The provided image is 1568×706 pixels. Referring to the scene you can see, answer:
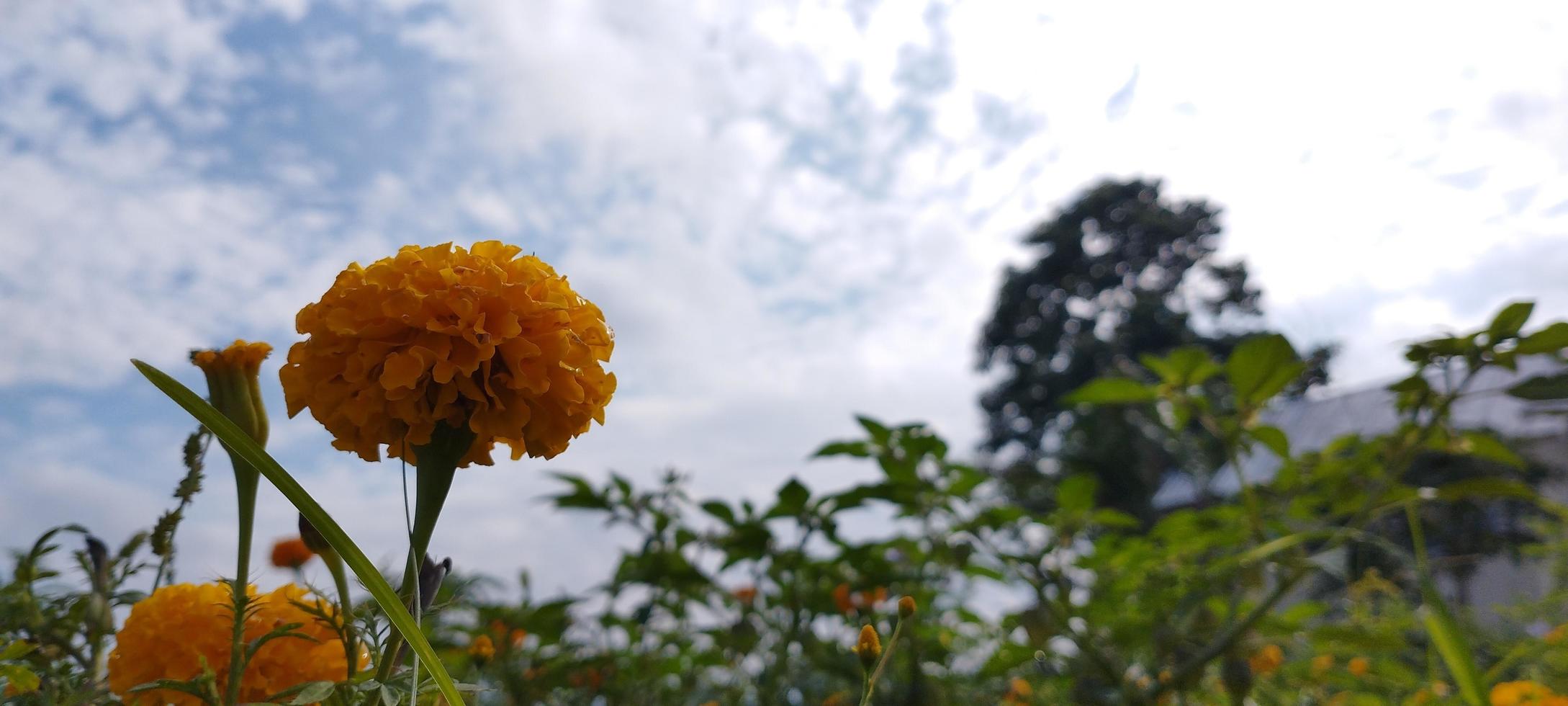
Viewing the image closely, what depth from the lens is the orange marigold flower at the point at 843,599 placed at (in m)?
1.48

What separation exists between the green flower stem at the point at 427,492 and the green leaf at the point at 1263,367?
48.5 inches

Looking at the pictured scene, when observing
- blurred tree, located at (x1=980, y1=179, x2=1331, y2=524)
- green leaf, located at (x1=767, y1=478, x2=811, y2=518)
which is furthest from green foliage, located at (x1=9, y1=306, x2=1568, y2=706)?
blurred tree, located at (x1=980, y1=179, x2=1331, y2=524)

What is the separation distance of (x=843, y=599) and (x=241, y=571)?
105cm

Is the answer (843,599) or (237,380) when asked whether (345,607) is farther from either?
(843,599)

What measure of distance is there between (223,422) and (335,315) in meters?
0.16

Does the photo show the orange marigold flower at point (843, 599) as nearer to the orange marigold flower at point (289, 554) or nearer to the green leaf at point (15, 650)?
the orange marigold flower at point (289, 554)

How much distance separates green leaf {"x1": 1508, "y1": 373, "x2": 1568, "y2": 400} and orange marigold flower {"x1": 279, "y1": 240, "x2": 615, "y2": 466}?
1.33 meters

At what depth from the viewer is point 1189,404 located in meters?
1.53

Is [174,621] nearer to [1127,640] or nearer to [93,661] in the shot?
[93,661]

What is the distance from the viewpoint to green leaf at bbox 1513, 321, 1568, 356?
1.14 meters

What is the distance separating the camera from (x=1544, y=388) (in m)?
1.22

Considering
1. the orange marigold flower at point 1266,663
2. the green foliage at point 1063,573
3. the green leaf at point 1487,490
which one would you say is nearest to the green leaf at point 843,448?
the green foliage at point 1063,573

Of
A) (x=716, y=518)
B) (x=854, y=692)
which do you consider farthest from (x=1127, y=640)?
(x=716, y=518)

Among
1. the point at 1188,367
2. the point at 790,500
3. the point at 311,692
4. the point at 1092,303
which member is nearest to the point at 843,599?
the point at 790,500
